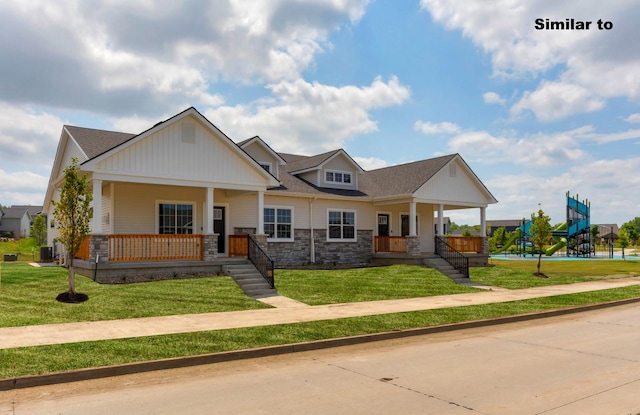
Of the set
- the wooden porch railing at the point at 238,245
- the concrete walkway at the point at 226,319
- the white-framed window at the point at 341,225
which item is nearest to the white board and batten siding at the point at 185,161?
the wooden porch railing at the point at 238,245

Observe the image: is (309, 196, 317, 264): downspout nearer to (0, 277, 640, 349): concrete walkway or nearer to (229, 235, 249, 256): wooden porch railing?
(229, 235, 249, 256): wooden porch railing

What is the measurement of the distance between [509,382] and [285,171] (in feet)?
73.0

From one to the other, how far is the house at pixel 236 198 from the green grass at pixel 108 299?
1540 millimetres

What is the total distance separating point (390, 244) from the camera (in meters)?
28.1

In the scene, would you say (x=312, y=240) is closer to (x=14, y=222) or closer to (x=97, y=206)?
(x=97, y=206)

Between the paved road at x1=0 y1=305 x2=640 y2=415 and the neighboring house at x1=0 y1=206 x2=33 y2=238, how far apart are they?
9691cm

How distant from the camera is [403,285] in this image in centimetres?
2067

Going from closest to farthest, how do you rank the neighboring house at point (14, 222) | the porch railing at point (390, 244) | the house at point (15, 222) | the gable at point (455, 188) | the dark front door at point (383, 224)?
1. the porch railing at point (390, 244)
2. the gable at point (455, 188)
3. the dark front door at point (383, 224)
4. the house at point (15, 222)
5. the neighboring house at point (14, 222)

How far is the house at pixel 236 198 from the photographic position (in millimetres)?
18672

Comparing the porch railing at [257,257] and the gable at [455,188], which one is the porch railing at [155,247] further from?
the gable at [455,188]

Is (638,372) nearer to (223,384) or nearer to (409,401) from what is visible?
(409,401)

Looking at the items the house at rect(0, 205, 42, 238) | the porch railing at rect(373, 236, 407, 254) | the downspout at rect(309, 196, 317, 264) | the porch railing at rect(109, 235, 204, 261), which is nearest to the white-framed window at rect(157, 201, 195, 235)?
the porch railing at rect(109, 235, 204, 261)

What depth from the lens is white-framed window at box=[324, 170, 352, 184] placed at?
2855cm

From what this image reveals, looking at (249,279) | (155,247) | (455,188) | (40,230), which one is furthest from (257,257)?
(40,230)
